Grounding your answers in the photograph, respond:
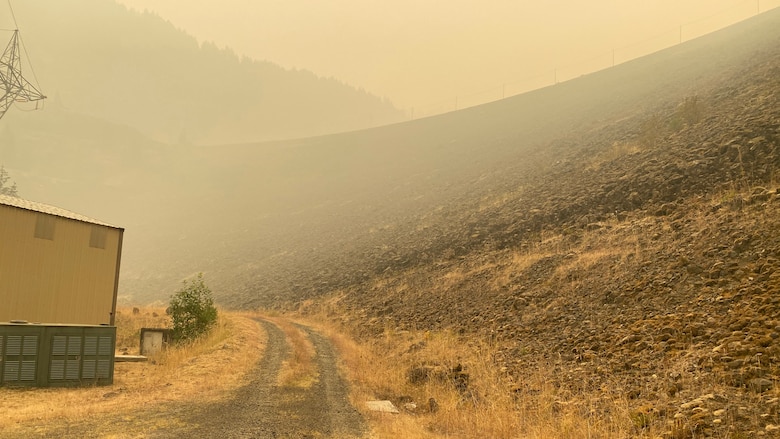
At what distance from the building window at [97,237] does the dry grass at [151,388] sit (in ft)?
19.6

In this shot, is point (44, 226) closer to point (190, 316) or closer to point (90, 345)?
point (90, 345)

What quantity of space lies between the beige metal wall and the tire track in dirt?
10.1 metres

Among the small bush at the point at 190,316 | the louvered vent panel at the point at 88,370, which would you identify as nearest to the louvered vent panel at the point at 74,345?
the louvered vent panel at the point at 88,370

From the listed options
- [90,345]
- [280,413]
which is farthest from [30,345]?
[280,413]

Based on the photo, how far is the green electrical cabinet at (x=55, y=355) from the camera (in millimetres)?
13578

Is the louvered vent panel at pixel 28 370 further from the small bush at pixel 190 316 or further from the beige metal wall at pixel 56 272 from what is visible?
the small bush at pixel 190 316

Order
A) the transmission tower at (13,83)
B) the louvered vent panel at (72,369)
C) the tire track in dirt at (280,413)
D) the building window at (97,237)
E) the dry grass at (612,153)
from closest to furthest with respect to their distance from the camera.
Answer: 1. the tire track in dirt at (280,413)
2. the louvered vent panel at (72,369)
3. the building window at (97,237)
4. the dry grass at (612,153)
5. the transmission tower at (13,83)

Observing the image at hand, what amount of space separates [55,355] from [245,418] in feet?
26.5

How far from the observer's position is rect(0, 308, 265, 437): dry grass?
10461 millimetres

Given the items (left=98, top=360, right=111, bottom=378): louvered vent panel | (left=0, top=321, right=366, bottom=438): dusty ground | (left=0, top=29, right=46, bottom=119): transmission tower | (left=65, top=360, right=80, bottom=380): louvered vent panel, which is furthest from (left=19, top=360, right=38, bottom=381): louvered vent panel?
(left=0, top=29, right=46, bottom=119): transmission tower

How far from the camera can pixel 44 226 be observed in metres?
19.0

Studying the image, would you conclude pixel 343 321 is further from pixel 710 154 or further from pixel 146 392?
pixel 710 154

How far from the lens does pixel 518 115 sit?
7369 centimetres

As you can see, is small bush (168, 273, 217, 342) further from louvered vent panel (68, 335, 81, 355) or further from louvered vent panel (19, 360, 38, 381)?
louvered vent panel (19, 360, 38, 381)
